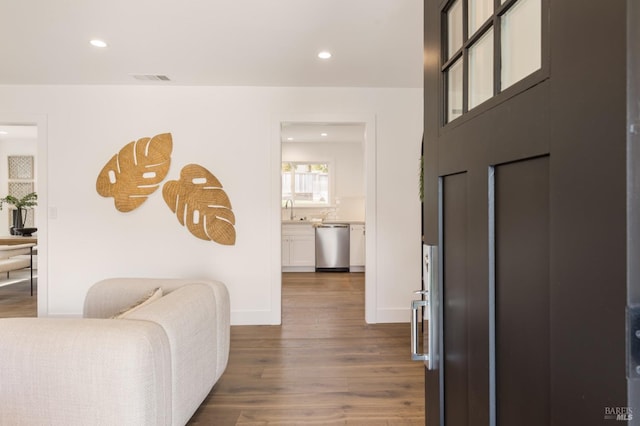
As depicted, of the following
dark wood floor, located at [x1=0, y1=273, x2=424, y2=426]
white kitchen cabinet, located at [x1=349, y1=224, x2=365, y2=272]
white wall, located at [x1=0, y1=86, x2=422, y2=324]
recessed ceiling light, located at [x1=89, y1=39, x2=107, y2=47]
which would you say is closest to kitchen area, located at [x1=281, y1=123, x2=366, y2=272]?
white kitchen cabinet, located at [x1=349, y1=224, x2=365, y2=272]

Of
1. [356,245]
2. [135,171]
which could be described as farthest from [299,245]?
[135,171]

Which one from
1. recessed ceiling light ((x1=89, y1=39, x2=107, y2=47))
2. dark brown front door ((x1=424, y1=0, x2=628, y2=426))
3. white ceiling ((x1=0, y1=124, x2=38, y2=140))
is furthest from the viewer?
white ceiling ((x1=0, y1=124, x2=38, y2=140))

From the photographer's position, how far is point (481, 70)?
834 millimetres

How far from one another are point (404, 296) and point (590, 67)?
3731 millimetres

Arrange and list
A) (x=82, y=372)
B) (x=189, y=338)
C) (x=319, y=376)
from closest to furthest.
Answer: (x=82, y=372), (x=189, y=338), (x=319, y=376)

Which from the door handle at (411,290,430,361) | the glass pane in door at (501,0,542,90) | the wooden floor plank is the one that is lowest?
the wooden floor plank

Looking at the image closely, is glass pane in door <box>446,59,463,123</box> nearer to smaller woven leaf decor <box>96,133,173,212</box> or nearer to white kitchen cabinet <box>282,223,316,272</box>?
smaller woven leaf decor <box>96,133,173,212</box>

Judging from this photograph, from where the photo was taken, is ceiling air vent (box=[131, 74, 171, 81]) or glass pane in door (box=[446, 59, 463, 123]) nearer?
glass pane in door (box=[446, 59, 463, 123])

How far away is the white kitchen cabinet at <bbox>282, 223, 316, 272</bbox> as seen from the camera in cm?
679

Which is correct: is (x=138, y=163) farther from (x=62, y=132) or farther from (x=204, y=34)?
(x=204, y=34)

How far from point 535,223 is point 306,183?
23.5 feet

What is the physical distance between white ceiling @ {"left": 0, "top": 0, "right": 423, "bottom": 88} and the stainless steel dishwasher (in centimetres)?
332

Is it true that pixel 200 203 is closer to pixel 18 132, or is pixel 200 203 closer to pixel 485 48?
pixel 485 48

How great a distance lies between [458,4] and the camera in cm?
94
